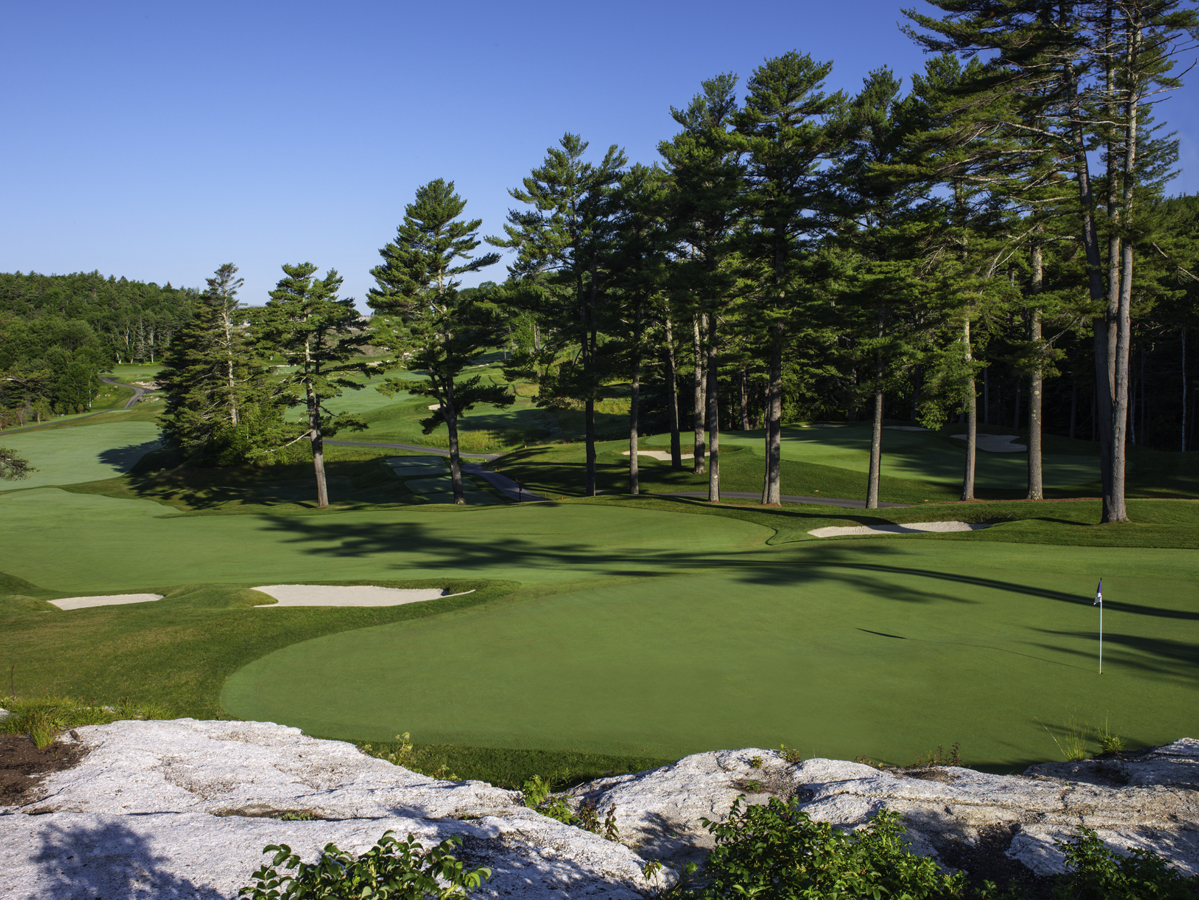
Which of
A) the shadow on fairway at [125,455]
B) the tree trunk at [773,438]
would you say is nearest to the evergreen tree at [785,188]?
the tree trunk at [773,438]

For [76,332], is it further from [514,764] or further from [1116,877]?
[1116,877]

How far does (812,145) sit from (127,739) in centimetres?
A: 2672

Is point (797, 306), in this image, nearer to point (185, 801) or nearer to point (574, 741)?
point (574, 741)

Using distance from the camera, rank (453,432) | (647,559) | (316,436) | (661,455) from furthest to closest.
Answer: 1. (661,455)
2. (316,436)
3. (453,432)
4. (647,559)

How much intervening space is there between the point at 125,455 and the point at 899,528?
71.0 metres

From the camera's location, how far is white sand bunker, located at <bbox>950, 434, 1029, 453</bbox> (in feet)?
128

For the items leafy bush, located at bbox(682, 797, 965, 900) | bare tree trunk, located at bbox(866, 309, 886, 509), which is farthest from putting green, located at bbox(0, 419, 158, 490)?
leafy bush, located at bbox(682, 797, 965, 900)

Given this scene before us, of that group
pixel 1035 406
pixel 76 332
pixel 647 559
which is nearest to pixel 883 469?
pixel 1035 406

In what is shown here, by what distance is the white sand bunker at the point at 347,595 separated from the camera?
15383 millimetres

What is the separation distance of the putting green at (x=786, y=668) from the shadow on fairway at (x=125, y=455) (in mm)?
66527

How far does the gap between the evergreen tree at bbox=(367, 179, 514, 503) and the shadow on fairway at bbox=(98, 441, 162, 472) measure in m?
41.5

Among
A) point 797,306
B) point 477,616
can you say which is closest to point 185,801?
point 477,616

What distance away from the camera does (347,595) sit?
16.0m

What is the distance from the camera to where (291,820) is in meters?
5.27
